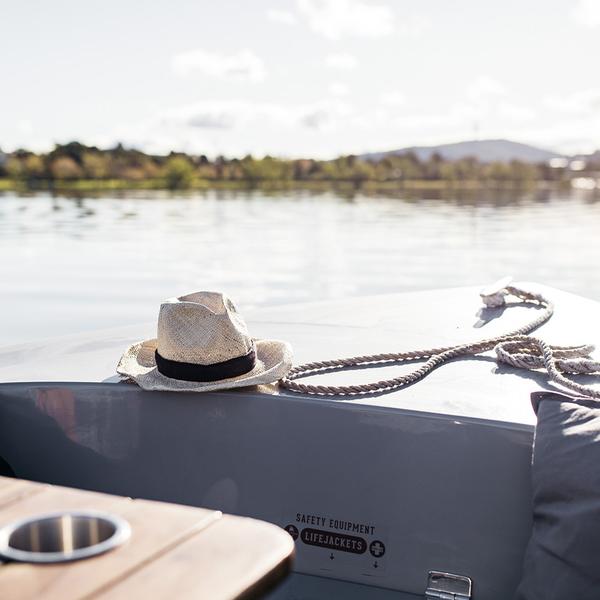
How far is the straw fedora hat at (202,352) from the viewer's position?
176 centimetres

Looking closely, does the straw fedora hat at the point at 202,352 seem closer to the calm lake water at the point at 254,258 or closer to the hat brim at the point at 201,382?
the hat brim at the point at 201,382

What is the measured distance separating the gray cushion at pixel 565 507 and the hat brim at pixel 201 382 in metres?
0.59

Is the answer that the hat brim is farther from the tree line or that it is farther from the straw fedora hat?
the tree line

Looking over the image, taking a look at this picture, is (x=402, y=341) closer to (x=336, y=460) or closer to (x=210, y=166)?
(x=336, y=460)

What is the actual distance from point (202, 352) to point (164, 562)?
949 mm

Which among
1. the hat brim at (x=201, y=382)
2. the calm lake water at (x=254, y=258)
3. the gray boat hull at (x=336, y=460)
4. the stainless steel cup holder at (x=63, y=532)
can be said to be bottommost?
the calm lake water at (x=254, y=258)

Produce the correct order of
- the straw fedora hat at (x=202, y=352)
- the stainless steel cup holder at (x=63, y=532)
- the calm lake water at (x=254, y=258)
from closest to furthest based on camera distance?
the stainless steel cup holder at (x=63, y=532) < the straw fedora hat at (x=202, y=352) < the calm lake water at (x=254, y=258)

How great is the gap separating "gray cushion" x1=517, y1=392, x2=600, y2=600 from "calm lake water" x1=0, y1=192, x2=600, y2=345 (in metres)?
6.87

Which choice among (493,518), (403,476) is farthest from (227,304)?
(493,518)

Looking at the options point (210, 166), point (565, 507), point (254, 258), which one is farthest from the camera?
point (210, 166)

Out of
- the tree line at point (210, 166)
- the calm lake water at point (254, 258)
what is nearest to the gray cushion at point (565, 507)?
the calm lake water at point (254, 258)

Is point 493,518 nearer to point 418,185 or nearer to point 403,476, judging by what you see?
point 403,476

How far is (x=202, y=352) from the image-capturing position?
177cm

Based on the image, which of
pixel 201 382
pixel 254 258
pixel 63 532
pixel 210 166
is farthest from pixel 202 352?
pixel 210 166
